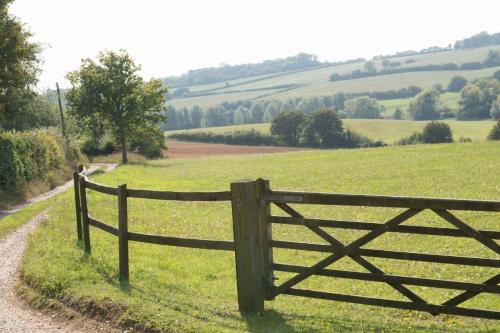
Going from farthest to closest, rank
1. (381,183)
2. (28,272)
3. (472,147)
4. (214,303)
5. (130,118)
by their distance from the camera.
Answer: (130,118)
(472,147)
(381,183)
(28,272)
(214,303)

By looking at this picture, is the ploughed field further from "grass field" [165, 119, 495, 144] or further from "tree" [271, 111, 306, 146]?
"tree" [271, 111, 306, 146]

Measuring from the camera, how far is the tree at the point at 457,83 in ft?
536

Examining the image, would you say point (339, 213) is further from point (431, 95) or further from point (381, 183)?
point (431, 95)

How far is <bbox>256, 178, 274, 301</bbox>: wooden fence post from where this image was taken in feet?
27.4

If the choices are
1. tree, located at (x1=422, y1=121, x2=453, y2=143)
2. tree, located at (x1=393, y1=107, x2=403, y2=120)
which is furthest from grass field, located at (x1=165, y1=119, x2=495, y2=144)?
tree, located at (x1=393, y1=107, x2=403, y2=120)

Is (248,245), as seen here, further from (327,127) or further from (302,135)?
(302,135)

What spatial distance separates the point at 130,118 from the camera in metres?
60.4

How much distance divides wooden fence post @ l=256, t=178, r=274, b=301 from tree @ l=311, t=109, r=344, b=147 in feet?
308

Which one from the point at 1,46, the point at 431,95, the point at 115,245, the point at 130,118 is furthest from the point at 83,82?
the point at 431,95

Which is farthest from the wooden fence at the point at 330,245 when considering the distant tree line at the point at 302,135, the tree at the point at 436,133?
the distant tree line at the point at 302,135

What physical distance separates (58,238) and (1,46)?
16368 millimetres

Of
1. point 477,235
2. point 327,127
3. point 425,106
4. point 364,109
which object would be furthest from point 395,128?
point 477,235

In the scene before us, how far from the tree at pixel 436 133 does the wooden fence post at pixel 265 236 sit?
86.6m

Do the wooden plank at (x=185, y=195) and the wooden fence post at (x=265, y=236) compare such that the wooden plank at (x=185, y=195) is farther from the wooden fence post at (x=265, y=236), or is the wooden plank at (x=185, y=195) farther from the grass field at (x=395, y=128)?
the grass field at (x=395, y=128)
